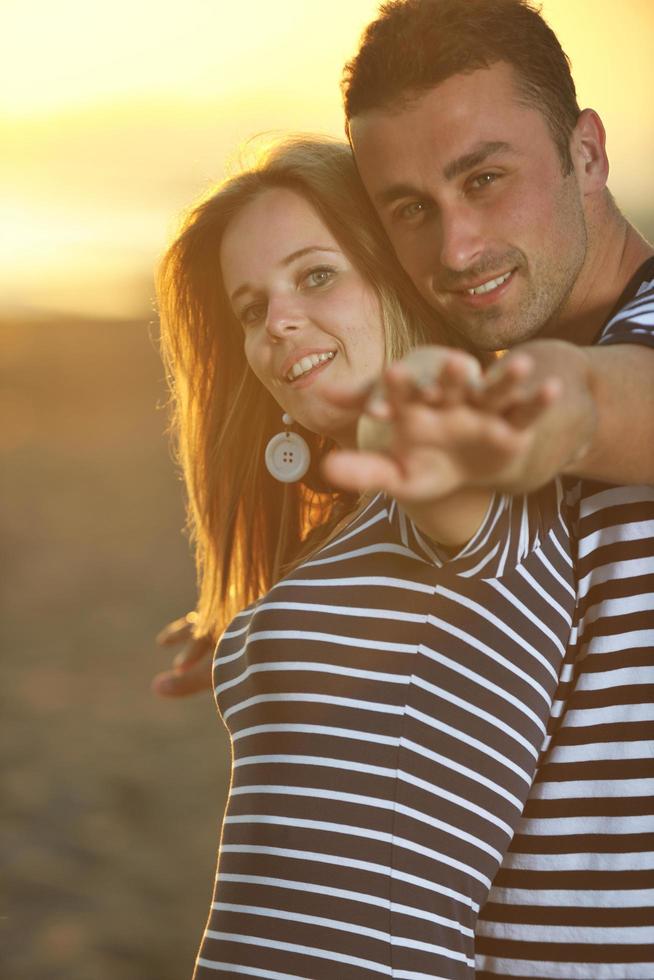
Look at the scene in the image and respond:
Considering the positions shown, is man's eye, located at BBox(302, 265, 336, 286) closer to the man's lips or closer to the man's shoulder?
the man's lips

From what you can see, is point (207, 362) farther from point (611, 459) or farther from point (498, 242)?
point (611, 459)

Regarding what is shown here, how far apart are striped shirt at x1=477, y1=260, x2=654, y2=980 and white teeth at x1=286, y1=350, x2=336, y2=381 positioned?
25.1 inches

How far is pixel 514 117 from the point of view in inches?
85.4

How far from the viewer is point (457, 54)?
2133 millimetres

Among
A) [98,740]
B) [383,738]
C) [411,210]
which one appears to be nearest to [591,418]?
[383,738]

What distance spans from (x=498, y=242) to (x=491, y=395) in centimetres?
97

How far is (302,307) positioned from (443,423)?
47.9 inches

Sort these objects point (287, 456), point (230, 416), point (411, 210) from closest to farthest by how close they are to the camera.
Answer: point (411, 210)
point (287, 456)
point (230, 416)

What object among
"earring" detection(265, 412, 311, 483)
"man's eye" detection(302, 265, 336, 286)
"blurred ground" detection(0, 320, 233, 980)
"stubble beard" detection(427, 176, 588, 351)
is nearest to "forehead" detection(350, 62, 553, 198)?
"stubble beard" detection(427, 176, 588, 351)

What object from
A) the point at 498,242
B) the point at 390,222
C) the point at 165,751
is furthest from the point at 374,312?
the point at 165,751

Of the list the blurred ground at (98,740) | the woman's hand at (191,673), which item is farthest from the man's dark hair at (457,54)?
the woman's hand at (191,673)

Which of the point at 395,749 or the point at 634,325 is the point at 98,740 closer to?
the point at 395,749

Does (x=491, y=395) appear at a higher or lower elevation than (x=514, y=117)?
lower

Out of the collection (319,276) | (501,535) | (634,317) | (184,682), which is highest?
(319,276)
